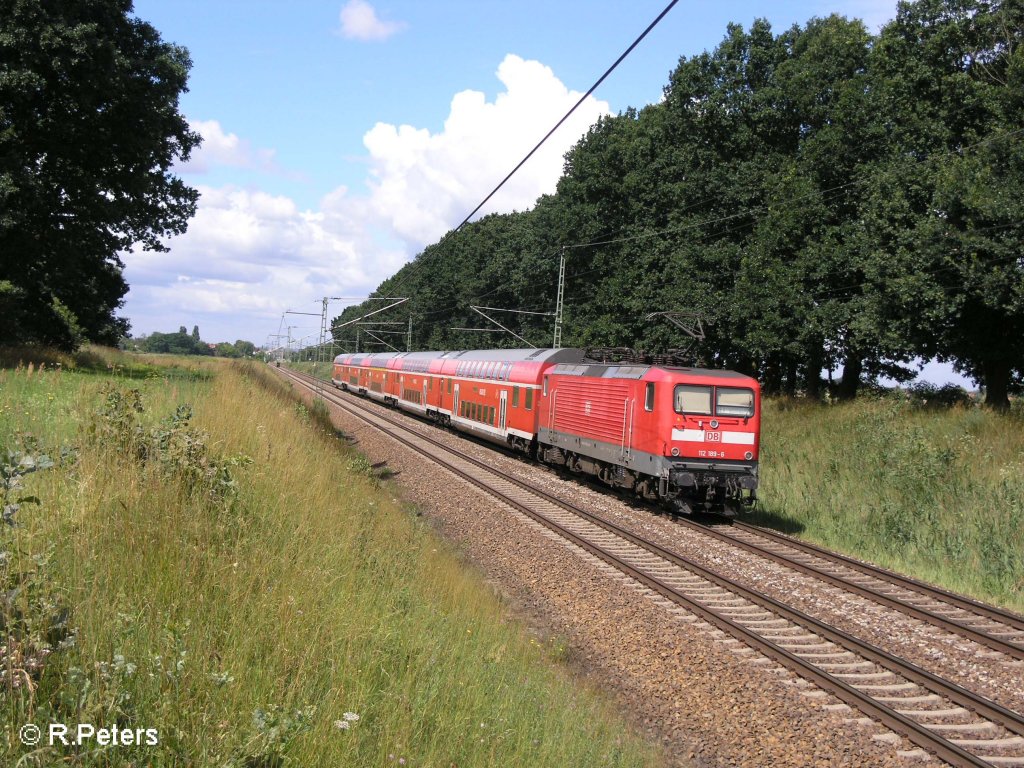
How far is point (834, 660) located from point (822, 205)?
82.7 feet

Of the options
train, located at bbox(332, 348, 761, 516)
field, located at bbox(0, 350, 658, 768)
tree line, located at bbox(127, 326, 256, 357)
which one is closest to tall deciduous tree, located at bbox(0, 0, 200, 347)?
train, located at bbox(332, 348, 761, 516)

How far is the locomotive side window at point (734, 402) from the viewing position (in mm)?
16422

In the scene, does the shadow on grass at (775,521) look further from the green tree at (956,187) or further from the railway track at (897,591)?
the green tree at (956,187)

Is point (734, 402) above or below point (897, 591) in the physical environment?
above

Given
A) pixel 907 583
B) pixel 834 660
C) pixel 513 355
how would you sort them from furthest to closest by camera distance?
1. pixel 513 355
2. pixel 907 583
3. pixel 834 660

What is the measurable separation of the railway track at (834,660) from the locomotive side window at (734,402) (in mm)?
3414

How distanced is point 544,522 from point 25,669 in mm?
12469

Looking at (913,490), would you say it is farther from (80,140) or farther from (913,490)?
(80,140)

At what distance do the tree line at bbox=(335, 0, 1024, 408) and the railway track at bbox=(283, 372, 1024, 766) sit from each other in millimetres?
8755

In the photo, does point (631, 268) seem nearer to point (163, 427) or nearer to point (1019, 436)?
point (1019, 436)

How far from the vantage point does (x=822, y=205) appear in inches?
1195

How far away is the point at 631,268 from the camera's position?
40938 mm

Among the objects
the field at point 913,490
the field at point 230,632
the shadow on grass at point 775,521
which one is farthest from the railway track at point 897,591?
the field at point 230,632

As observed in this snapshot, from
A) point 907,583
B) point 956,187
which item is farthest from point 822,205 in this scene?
point 907,583
